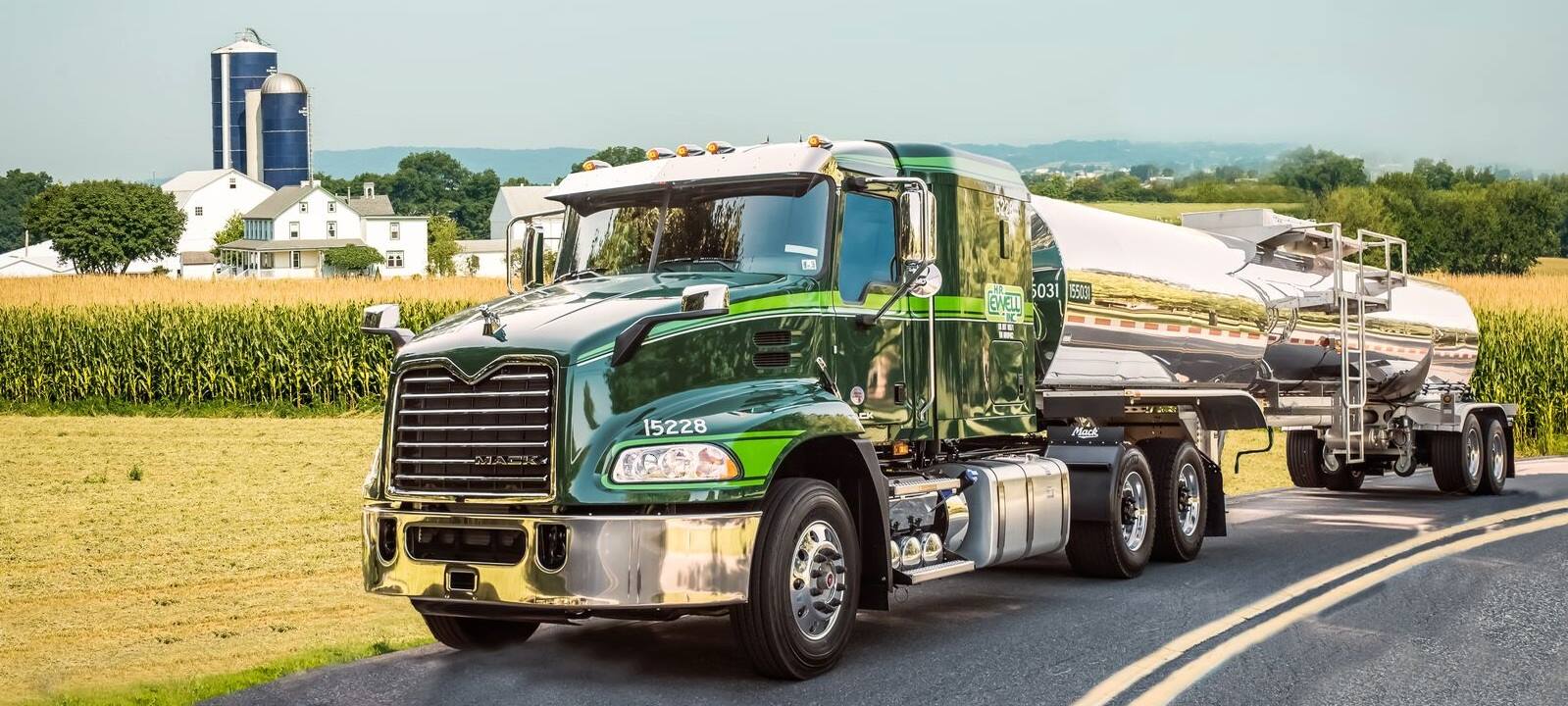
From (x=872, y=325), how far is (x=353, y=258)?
141585mm

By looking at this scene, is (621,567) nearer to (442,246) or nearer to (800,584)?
(800,584)

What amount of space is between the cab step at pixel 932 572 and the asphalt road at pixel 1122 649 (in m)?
0.41

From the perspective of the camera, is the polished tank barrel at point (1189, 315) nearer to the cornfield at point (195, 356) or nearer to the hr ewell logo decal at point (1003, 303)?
the hr ewell logo decal at point (1003, 303)

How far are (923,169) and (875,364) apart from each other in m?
1.65

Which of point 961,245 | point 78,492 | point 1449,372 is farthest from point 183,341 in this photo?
point 961,245

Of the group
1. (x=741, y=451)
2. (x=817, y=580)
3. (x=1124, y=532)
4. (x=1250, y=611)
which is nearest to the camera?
(x=741, y=451)

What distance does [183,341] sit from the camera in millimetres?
34719

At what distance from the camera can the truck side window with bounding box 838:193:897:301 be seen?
9914mm

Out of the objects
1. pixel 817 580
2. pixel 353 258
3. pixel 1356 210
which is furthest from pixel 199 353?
pixel 353 258

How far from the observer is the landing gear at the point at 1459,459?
66.7ft

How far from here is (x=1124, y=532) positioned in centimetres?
1334

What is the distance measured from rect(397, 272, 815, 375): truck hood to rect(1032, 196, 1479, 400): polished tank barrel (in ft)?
14.1

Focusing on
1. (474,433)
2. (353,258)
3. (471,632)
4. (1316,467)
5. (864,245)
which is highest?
(353,258)

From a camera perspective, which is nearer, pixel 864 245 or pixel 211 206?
pixel 864 245
